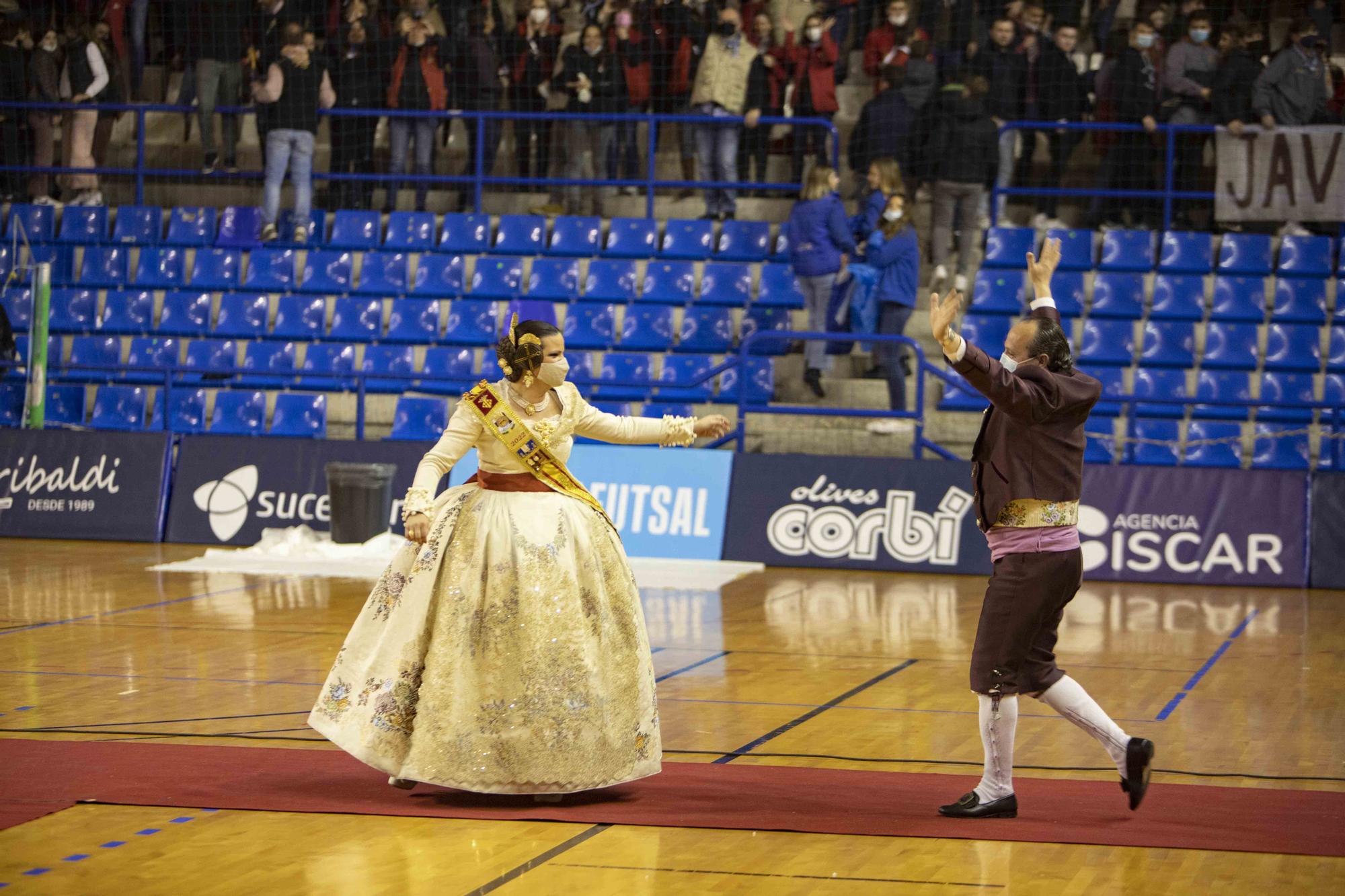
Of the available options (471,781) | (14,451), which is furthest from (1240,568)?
(14,451)

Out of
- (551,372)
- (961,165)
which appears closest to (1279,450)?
(961,165)

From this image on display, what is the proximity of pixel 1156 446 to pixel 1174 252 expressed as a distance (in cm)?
255

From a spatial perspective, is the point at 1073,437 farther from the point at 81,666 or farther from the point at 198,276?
the point at 198,276

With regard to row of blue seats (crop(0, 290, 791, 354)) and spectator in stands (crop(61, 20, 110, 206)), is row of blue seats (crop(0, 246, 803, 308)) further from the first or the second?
spectator in stands (crop(61, 20, 110, 206))

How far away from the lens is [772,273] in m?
17.2

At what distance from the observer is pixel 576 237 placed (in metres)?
18.0

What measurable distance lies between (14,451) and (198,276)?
11.4 feet

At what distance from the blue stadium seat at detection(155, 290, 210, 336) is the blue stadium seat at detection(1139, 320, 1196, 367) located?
964 cm

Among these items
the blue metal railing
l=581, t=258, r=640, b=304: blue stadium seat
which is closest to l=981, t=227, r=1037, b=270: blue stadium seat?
the blue metal railing

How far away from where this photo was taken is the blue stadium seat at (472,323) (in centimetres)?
1714

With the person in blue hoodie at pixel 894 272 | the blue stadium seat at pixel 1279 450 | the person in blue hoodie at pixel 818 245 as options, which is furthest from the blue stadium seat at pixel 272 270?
the blue stadium seat at pixel 1279 450

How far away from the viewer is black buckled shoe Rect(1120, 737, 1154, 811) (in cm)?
571

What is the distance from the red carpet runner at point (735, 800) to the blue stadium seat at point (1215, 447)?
30.8 feet

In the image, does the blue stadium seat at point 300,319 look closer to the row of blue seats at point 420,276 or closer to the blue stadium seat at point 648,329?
the row of blue seats at point 420,276
